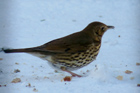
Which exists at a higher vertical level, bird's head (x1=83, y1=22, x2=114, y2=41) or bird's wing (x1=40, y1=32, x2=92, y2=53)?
bird's head (x1=83, y1=22, x2=114, y2=41)

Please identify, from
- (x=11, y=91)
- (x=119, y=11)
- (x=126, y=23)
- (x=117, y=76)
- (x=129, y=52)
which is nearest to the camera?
(x=11, y=91)

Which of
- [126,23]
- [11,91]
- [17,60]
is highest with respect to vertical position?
[126,23]

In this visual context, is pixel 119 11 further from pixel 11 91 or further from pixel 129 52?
pixel 11 91

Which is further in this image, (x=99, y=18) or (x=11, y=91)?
(x=99, y=18)

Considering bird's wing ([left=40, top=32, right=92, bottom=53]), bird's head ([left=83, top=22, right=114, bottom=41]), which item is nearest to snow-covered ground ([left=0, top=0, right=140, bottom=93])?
bird's wing ([left=40, top=32, right=92, bottom=53])

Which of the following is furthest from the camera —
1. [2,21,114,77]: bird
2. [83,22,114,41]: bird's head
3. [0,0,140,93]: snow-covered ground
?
[83,22,114,41]: bird's head

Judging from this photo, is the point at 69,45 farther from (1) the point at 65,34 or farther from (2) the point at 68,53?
(1) the point at 65,34

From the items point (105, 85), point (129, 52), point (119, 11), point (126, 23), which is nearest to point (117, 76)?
point (105, 85)

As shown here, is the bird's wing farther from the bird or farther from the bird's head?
the bird's head

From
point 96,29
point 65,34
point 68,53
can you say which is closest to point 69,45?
point 68,53
